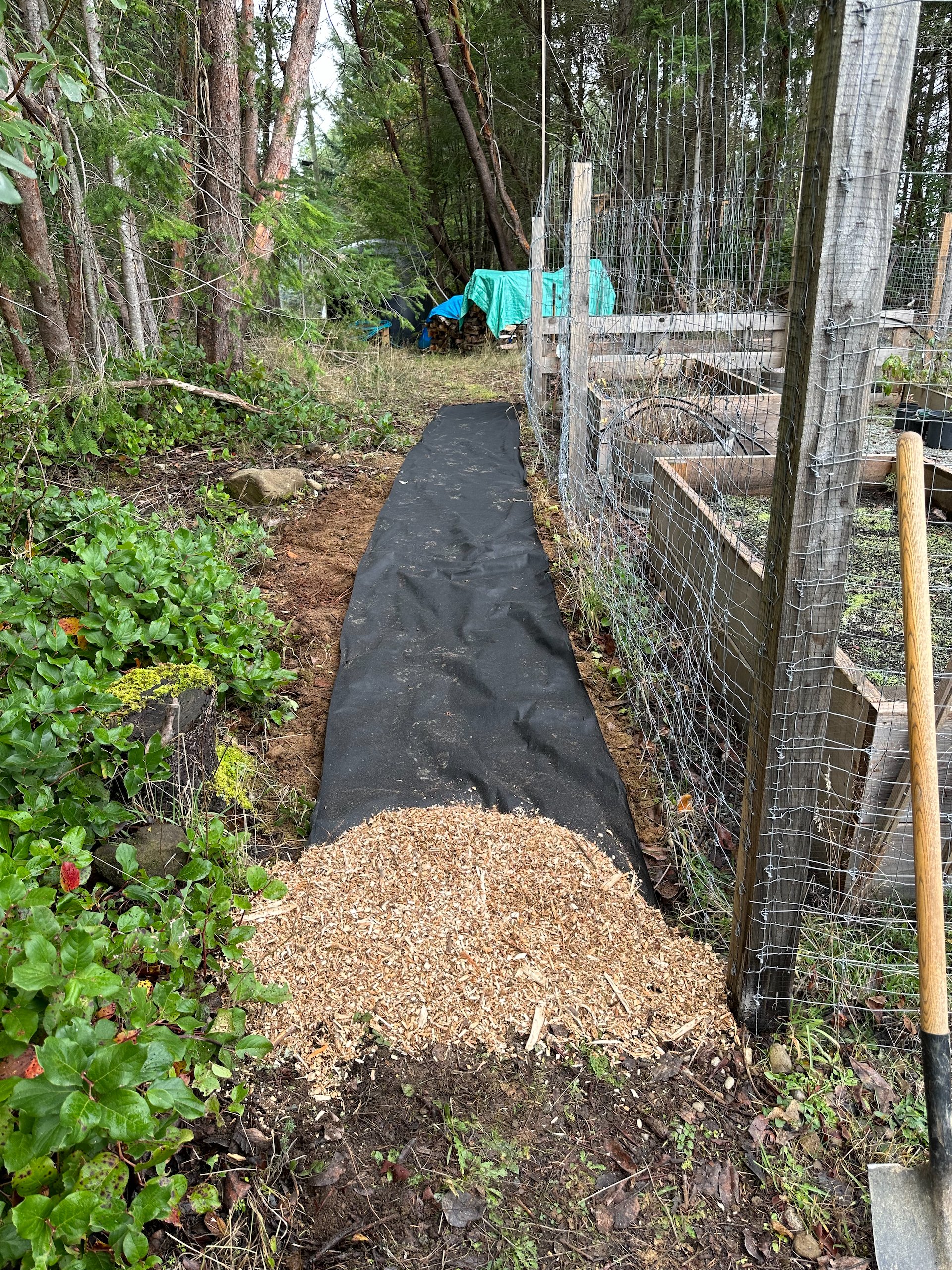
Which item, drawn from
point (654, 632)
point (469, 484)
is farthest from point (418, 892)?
point (469, 484)

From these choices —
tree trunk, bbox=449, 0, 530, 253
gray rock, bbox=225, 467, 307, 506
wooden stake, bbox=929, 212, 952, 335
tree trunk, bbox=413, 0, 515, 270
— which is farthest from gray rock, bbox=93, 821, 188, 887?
tree trunk, bbox=413, 0, 515, 270

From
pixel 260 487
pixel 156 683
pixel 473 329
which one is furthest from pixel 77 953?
pixel 473 329

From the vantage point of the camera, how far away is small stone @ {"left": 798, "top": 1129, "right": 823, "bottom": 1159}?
1672mm

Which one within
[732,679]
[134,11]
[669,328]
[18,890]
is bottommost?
[732,679]

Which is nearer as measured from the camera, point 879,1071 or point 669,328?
point 879,1071

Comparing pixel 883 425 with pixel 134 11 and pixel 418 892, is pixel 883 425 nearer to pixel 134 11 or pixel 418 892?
pixel 418 892

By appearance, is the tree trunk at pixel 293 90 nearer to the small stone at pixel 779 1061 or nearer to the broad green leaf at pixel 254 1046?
the broad green leaf at pixel 254 1046

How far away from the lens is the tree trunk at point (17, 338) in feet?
20.8

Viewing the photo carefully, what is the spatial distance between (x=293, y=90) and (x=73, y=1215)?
26.8ft

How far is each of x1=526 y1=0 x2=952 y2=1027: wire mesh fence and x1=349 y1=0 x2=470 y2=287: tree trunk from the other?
10.2m

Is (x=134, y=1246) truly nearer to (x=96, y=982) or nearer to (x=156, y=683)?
(x=96, y=982)

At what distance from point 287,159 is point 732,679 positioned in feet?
22.2

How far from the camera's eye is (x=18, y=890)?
1.46 meters

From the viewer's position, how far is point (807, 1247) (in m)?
1.52
